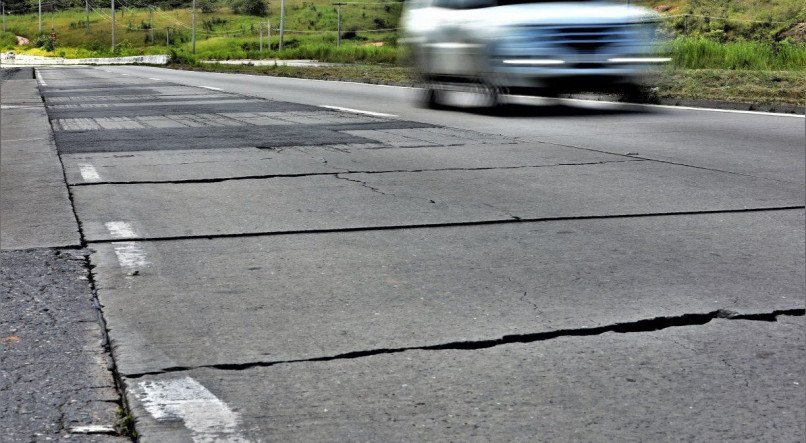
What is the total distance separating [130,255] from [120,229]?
82 cm

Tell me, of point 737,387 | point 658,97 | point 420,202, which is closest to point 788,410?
point 737,387

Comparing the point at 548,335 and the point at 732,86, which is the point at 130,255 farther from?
the point at 732,86

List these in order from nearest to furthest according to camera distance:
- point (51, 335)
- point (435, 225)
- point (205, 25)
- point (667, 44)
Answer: point (51, 335) → point (435, 225) → point (667, 44) → point (205, 25)

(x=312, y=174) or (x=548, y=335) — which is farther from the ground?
(x=548, y=335)

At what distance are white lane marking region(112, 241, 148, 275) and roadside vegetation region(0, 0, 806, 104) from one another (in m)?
11.9

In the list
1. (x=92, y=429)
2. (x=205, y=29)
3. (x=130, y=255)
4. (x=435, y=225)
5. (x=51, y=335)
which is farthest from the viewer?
(x=205, y=29)

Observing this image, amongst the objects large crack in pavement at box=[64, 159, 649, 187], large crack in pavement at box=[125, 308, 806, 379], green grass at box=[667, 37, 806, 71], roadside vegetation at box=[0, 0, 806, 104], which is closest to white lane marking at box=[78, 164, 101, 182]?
large crack in pavement at box=[64, 159, 649, 187]

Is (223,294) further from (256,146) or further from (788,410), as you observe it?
(256,146)

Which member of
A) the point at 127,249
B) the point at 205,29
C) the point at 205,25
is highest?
the point at 127,249

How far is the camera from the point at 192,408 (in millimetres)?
3475

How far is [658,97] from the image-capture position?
683 inches

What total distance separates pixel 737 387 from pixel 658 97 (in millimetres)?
14151

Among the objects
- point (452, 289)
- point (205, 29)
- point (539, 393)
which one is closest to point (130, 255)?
point (452, 289)

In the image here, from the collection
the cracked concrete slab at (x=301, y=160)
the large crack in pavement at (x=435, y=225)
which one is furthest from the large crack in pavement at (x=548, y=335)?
the cracked concrete slab at (x=301, y=160)
